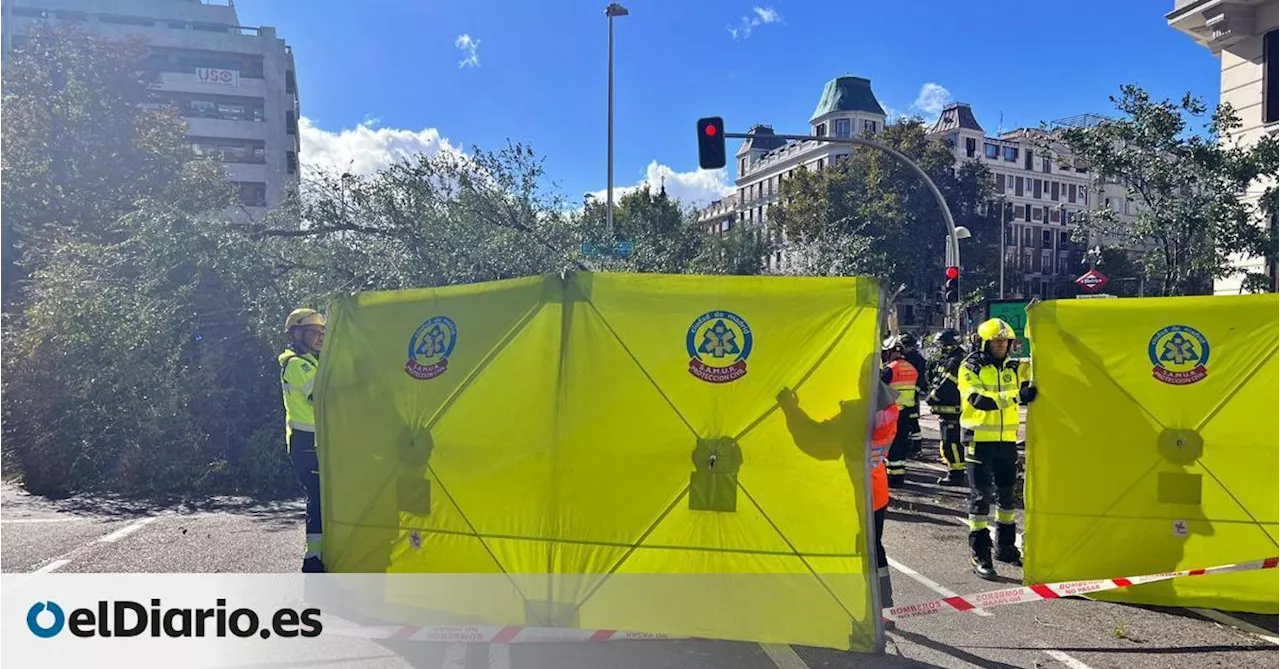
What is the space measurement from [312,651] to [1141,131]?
13.8 meters

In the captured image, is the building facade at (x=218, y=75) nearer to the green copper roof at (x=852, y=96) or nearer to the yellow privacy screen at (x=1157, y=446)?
the green copper roof at (x=852, y=96)

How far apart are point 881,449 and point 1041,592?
1.36 meters

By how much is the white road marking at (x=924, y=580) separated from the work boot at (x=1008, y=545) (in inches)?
30.4

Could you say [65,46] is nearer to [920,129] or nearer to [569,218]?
[569,218]

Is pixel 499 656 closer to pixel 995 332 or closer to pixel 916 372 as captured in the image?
pixel 995 332

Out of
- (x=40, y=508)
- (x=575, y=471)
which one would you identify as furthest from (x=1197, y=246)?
(x=40, y=508)

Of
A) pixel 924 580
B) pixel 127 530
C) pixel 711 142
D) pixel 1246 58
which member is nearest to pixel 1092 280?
pixel 1246 58

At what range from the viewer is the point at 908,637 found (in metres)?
4.88

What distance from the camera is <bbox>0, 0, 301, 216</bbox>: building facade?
5800 cm

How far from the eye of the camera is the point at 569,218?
15.1 meters

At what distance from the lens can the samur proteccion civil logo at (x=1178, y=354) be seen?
5.53m

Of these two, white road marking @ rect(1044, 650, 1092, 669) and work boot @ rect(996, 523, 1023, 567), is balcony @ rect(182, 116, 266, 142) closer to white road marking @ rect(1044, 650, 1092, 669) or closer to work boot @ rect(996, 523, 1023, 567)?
work boot @ rect(996, 523, 1023, 567)

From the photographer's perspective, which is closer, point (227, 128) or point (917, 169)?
point (917, 169)

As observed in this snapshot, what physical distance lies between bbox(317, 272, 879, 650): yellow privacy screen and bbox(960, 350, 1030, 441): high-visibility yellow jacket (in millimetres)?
2459
